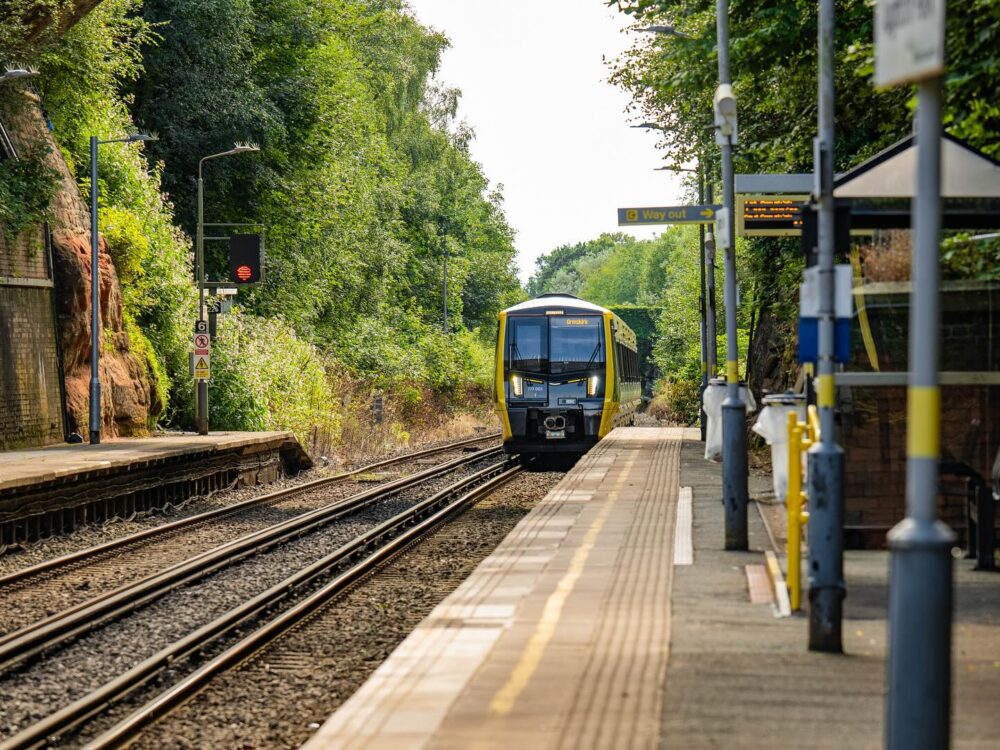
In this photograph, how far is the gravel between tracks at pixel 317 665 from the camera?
789 centimetres

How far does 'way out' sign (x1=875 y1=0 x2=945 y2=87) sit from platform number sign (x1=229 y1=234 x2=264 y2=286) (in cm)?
2674

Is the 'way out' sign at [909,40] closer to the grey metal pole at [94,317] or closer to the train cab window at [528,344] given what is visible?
the grey metal pole at [94,317]

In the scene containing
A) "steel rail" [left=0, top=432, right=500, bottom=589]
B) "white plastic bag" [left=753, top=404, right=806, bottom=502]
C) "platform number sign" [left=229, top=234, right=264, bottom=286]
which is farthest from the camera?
"platform number sign" [left=229, top=234, right=264, bottom=286]

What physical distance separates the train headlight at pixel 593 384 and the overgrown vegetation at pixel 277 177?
7733 millimetres

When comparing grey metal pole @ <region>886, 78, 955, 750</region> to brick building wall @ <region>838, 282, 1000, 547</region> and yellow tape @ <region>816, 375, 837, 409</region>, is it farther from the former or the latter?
brick building wall @ <region>838, 282, 1000, 547</region>

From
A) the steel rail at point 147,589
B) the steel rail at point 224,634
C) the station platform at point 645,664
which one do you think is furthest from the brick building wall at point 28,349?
the station platform at point 645,664

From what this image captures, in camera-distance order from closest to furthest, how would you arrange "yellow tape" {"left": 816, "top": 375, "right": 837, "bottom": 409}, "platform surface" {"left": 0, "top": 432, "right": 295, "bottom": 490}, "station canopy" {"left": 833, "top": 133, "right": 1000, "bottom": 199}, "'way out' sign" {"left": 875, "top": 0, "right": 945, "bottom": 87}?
1. "'way out' sign" {"left": 875, "top": 0, "right": 945, "bottom": 87}
2. "yellow tape" {"left": 816, "top": 375, "right": 837, "bottom": 409}
3. "station canopy" {"left": 833, "top": 133, "right": 1000, "bottom": 199}
4. "platform surface" {"left": 0, "top": 432, "right": 295, "bottom": 490}

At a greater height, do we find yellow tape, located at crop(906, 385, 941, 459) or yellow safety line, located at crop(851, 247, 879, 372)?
yellow safety line, located at crop(851, 247, 879, 372)

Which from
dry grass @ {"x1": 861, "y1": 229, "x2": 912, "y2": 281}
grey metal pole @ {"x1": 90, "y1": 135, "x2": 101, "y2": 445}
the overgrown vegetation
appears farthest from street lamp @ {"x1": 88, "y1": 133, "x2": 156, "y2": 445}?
dry grass @ {"x1": 861, "y1": 229, "x2": 912, "y2": 281}

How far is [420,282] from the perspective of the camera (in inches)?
2496

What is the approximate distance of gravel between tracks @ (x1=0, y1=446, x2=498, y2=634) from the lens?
12258 mm

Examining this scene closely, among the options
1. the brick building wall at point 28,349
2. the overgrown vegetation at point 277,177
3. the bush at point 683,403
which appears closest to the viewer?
the brick building wall at point 28,349

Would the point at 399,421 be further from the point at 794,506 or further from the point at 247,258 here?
the point at 794,506

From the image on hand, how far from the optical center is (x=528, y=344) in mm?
27703
